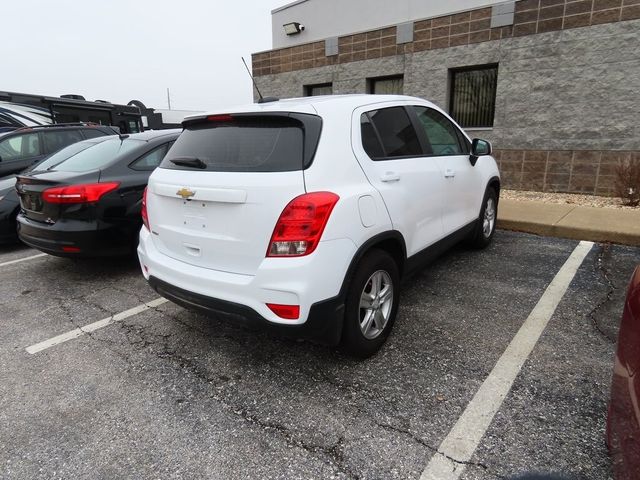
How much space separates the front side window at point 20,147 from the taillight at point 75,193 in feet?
10.1

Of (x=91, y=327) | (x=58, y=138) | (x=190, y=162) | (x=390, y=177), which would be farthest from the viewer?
(x=58, y=138)

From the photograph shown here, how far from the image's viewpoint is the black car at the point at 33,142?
6562 mm

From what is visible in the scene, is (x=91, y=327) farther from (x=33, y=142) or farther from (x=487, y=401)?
(x=33, y=142)

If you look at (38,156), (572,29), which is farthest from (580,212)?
(38,156)

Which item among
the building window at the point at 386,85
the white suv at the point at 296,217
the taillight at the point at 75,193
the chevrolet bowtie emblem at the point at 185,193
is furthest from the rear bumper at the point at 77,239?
the building window at the point at 386,85

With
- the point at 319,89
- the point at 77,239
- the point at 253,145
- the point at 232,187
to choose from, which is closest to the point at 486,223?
the point at 253,145

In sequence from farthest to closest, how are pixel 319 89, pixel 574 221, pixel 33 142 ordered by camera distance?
pixel 319 89
pixel 33 142
pixel 574 221

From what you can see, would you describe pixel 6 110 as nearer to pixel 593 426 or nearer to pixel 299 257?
pixel 299 257

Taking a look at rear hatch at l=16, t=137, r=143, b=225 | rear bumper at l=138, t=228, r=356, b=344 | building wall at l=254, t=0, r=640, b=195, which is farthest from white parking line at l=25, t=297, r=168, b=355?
building wall at l=254, t=0, r=640, b=195

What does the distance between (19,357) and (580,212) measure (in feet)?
23.7

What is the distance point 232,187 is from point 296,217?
0.44 metres

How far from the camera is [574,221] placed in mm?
6090

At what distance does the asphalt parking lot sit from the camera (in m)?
2.12

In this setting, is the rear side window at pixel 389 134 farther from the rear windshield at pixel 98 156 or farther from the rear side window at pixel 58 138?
the rear side window at pixel 58 138
